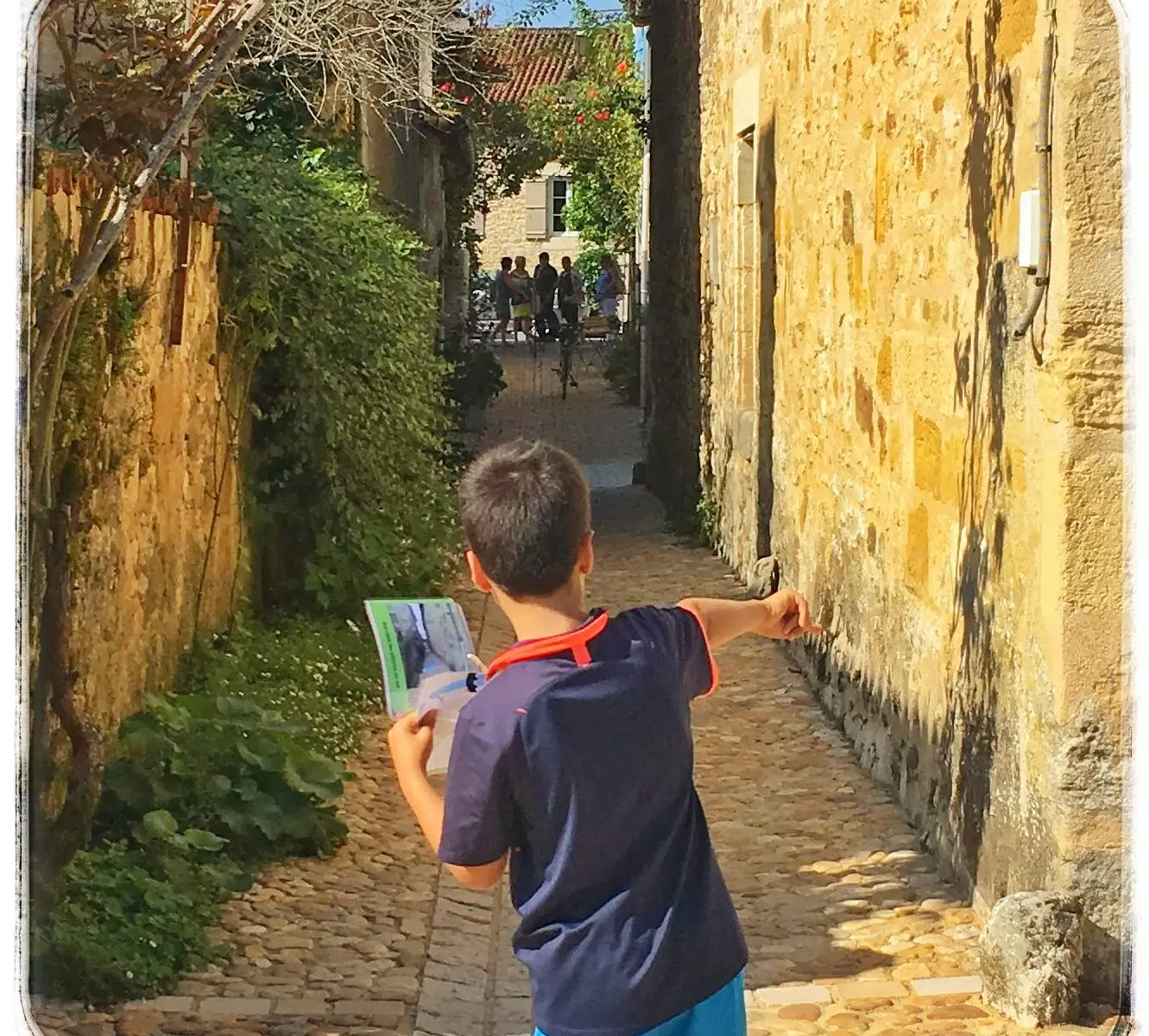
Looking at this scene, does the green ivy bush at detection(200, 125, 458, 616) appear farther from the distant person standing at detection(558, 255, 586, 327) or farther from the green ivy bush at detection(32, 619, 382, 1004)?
the distant person standing at detection(558, 255, 586, 327)

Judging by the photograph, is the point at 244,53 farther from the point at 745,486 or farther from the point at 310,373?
the point at 745,486

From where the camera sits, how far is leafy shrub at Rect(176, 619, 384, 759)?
5.66 m

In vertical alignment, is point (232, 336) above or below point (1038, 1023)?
above

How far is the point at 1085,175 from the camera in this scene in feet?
11.1

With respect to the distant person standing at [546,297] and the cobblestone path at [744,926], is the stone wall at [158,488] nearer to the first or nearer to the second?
the cobblestone path at [744,926]

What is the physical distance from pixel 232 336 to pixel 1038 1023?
4123 mm

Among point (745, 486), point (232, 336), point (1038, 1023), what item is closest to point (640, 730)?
point (1038, 1023)

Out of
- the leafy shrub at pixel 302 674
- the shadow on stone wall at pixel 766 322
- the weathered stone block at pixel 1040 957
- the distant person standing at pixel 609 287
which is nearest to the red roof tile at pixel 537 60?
the distant person standing at pixel 609 287

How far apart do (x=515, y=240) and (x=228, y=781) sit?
32005 mm

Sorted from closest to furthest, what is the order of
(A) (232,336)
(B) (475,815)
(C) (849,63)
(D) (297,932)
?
1. (B) (475,815)
2. (D) (297,932)
3. (C) (849,63)
4. (A) (232,336)

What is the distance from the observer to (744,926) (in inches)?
169

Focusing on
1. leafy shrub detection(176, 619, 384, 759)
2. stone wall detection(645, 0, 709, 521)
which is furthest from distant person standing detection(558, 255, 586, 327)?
leafy shrub detection(176, 619, 384, 759)

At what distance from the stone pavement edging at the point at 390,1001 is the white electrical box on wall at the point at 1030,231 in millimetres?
1601

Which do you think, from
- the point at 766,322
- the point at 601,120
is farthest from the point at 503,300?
the point at 766,322
